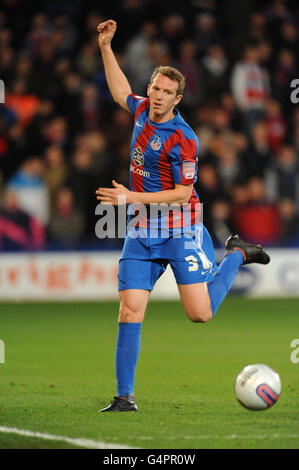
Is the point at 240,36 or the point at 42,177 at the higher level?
the point at 240,36

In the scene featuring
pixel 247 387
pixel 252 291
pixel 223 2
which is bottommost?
pixel 252 291

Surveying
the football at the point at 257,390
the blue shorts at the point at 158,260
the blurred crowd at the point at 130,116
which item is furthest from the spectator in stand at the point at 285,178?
the football at the point at 257,390

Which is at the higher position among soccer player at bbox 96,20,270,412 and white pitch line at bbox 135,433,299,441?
soccer player at bbox 96,20,270,412

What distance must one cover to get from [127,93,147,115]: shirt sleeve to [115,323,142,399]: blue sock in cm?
161

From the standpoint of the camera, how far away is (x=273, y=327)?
1121cm

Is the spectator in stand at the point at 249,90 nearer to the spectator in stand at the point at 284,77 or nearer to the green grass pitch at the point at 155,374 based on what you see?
the spectator in stand at the point at 284,77

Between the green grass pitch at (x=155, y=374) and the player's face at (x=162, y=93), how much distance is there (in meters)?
2.07

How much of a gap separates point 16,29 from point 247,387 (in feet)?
38.3

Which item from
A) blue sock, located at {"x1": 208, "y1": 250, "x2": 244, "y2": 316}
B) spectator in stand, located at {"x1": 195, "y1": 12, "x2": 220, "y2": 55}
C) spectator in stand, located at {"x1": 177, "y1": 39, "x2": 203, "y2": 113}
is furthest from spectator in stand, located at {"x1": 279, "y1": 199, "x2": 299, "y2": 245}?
blue sock, located at {"x1": 208, "y1": 250, "x2": 244, "y2": 316}

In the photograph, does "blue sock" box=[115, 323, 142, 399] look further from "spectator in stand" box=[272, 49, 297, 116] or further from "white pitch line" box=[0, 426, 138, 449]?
"spectator in stand" box=[272, 49, 297, 116]

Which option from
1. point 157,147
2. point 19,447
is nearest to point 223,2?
point 157,147

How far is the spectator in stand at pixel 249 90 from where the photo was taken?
1577cm

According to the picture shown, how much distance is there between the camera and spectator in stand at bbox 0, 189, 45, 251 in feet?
44.1

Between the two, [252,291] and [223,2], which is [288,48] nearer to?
[223,2]
